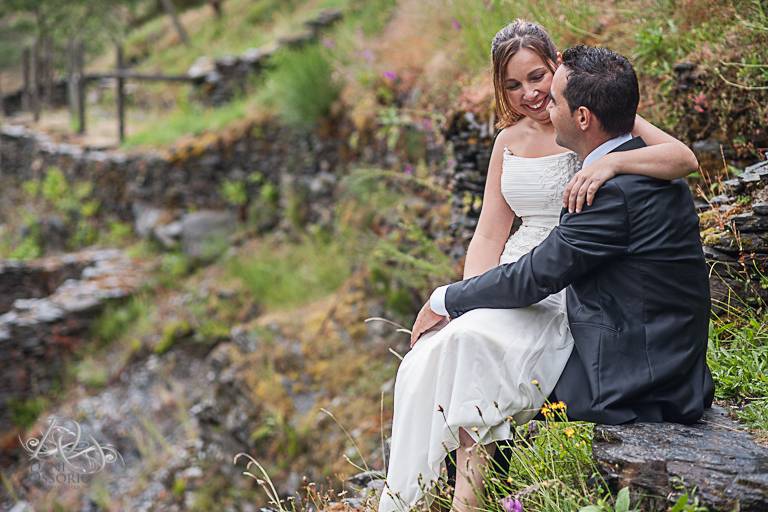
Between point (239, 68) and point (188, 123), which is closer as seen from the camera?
point (188, 123)

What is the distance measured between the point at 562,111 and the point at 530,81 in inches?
23.7

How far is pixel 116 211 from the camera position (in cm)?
1440

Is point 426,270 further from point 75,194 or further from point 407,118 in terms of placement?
point 75,194

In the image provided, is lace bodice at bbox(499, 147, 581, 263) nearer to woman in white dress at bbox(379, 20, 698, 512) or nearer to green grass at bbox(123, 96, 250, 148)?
woman in white dress at bbox(379, 20, 698, 512)

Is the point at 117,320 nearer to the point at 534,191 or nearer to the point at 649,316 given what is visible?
the point at 534,191

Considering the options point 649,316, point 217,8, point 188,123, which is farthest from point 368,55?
point 217,8

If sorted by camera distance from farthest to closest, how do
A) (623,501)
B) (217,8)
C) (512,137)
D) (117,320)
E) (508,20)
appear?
(217,8)
(117,320)
(508,20)
(512,137)
(623,501)

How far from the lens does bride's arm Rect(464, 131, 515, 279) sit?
326 centimetres

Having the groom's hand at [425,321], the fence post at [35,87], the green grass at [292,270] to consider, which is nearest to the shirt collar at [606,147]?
Result: the groom's hand at [425,321]

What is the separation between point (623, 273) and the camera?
251 cm

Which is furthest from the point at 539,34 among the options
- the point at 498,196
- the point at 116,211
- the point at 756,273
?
the point at 116,211

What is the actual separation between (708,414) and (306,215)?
27.6 ft

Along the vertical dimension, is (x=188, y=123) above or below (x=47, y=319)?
above

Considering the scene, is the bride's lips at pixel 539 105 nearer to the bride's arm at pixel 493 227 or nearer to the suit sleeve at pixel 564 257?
the bride's arm at pixel 493 227
